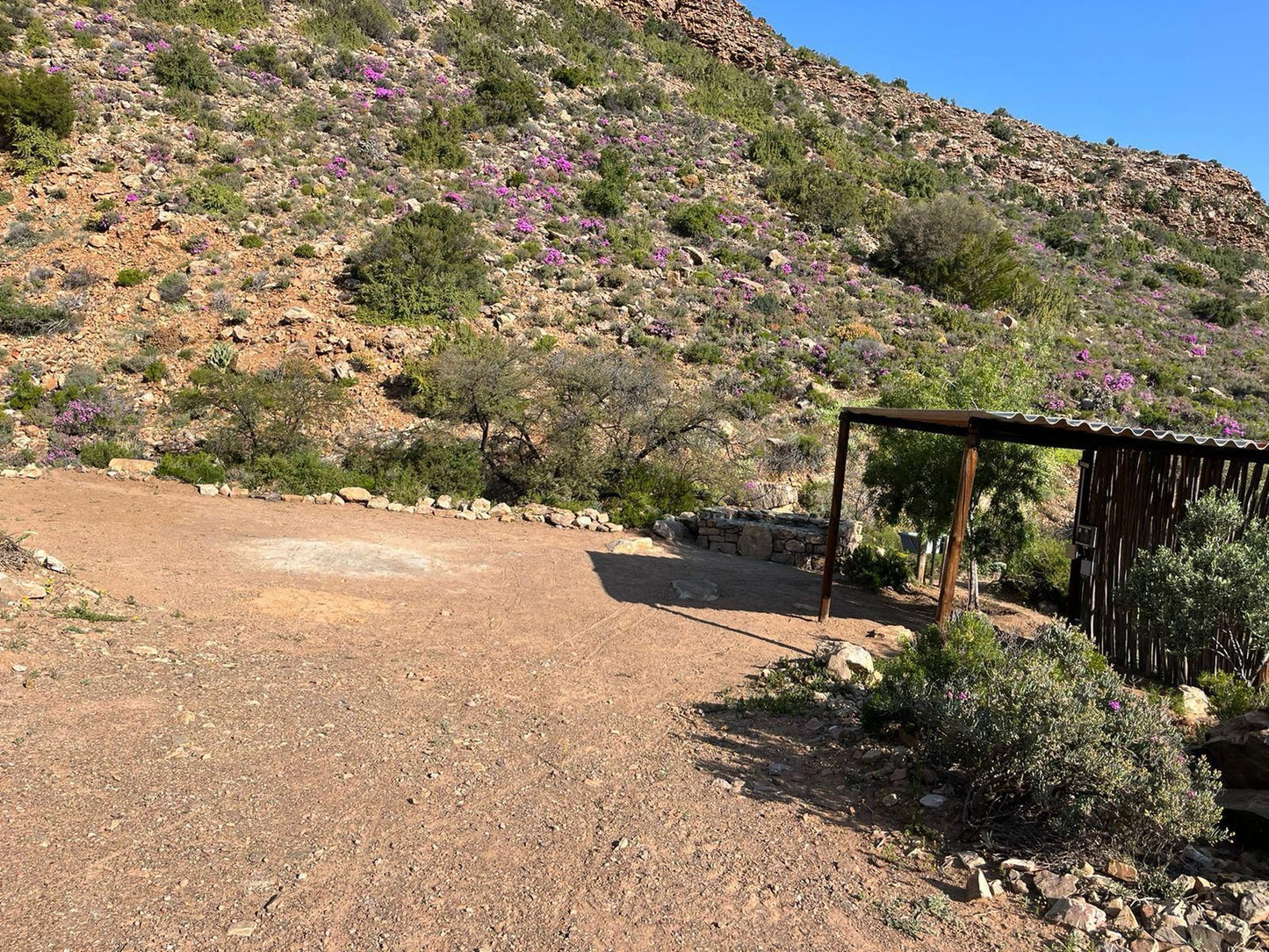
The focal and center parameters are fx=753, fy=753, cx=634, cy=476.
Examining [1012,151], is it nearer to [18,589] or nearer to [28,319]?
[28,319]

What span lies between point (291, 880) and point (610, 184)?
2845 centimetres

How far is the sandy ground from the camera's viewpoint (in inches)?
131

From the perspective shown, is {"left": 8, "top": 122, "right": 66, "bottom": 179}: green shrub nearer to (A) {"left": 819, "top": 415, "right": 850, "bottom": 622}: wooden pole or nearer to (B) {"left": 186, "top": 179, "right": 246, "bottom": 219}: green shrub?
(B) {"left": 186, "top": 179, "right": 246, "bottom": 219}: green shrub

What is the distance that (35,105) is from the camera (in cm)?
2244

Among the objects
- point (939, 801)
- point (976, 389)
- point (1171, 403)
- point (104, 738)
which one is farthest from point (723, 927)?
point (1171, 403)

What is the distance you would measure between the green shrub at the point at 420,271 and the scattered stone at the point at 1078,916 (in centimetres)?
2037

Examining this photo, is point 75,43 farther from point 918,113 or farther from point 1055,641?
point 918,113

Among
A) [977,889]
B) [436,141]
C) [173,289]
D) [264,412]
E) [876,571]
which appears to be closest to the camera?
[977,889]

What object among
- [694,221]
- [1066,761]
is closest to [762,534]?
[1066,761]

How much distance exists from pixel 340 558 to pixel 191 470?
19.7 ft

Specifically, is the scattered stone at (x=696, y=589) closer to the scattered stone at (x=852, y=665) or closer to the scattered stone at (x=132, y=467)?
the scattered stone at (x=852, y=665)

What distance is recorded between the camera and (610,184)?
28.8 m

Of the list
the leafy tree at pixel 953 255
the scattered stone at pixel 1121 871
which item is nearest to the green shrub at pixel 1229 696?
the scattered stone at pixel 1121 871

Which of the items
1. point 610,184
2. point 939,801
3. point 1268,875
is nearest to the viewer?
point 1268,875
